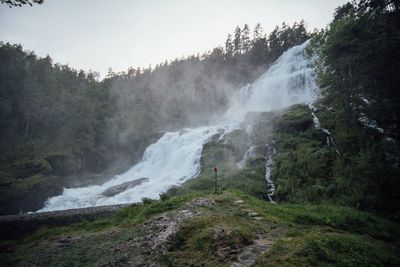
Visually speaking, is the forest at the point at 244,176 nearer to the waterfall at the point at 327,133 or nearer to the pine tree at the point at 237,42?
the waterfall at the point at 327,133

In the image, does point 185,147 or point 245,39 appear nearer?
point 185,147

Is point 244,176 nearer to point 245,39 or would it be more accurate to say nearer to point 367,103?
point 367,103

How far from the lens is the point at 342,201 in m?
13.5

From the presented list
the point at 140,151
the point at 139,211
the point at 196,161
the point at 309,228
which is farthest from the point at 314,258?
the point at 140,151

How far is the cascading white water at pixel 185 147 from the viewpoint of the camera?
26672 mm

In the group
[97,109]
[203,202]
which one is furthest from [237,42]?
[203,202]

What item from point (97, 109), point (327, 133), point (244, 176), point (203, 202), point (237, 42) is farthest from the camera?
point (237, 42)

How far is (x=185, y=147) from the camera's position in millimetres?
34750

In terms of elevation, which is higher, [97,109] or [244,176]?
[97,109]

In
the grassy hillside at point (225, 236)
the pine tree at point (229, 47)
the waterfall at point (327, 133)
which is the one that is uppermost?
the pine tree at point (229, 47)

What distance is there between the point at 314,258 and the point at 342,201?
26.4 ft

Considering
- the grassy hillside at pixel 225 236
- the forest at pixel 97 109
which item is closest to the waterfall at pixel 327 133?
the grassy hillside at pixel 225 236

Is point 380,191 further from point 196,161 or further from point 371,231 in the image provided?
point 196,161

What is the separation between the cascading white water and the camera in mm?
26672
